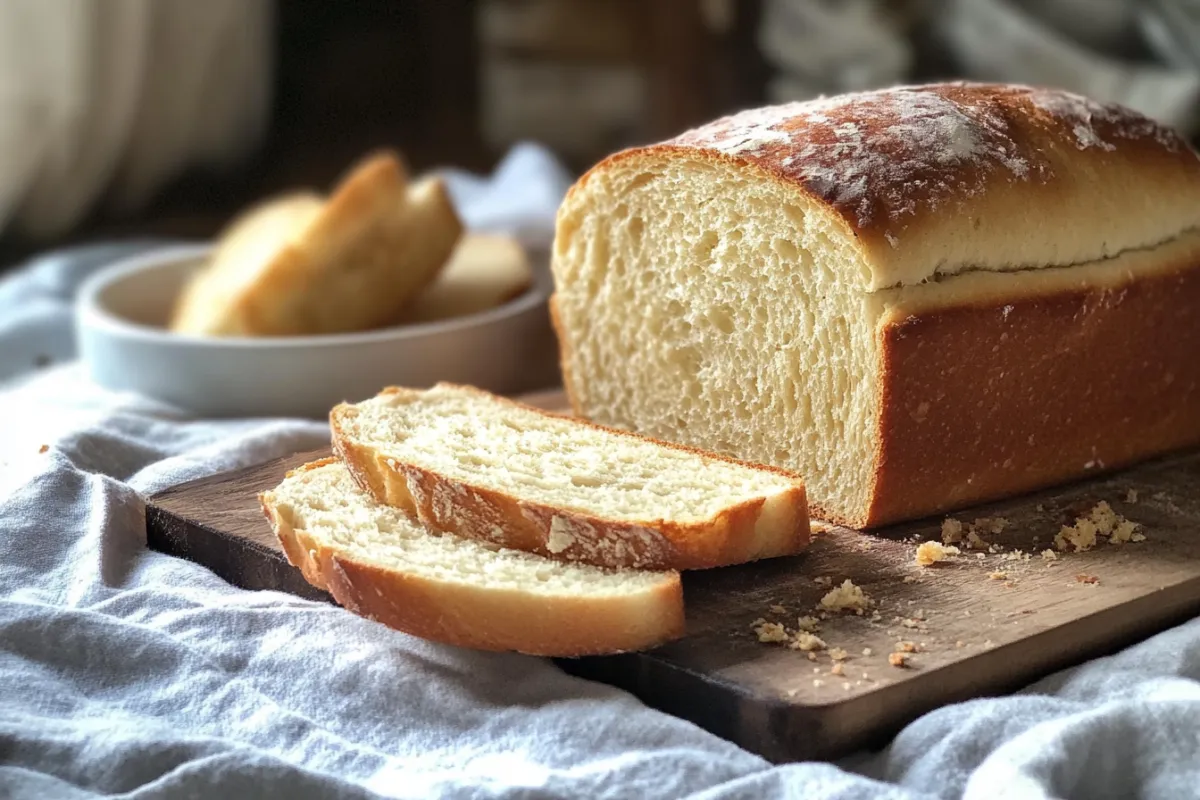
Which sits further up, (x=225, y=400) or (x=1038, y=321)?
(x=1038, y=321)

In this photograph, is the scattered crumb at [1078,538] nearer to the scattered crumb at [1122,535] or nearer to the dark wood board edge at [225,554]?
the scattered crumb at [1122,535]

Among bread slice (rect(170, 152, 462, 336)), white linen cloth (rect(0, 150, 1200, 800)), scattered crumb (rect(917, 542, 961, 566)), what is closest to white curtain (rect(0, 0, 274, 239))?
bread slice (rect(170, 152, 462, 336))

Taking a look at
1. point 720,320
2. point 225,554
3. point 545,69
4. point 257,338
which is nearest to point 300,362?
point 257,338

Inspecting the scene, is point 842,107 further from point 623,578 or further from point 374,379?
point 374,379

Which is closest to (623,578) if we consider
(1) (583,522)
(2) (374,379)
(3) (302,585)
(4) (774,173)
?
(1) (583,522)

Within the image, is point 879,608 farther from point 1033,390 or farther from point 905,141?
point 905,141

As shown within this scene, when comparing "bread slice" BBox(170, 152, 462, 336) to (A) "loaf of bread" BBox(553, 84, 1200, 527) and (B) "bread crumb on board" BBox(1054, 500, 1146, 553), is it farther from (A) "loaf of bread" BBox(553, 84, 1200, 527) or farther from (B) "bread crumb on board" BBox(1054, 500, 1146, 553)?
(B) "bread crumb on board" BBox(1054, 500, 1146, 553)
